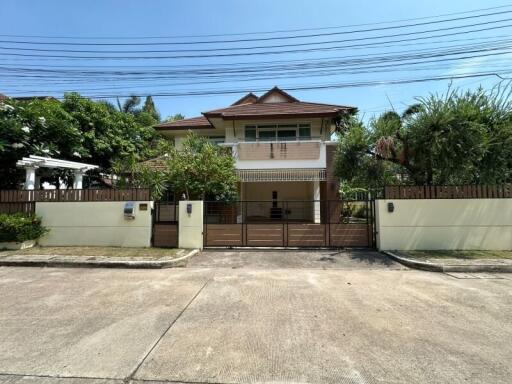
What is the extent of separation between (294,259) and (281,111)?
1009 cm

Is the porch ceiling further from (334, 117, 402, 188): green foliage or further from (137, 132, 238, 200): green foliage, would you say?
(334, 117, 402, 188): green foliage

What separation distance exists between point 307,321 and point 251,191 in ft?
54.8

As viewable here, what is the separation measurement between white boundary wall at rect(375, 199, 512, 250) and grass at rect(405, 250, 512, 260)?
1.14ft

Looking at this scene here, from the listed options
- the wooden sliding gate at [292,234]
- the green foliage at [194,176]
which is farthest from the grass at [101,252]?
the green foliage at [194,176]

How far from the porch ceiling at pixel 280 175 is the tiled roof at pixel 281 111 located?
2917mm

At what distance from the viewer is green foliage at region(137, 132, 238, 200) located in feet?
42.2

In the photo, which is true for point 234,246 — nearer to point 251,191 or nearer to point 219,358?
point 219,358

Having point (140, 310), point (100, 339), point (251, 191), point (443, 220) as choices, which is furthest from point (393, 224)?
point (251, 191)

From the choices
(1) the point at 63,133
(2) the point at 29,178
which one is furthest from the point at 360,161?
(1) the point at 63,133

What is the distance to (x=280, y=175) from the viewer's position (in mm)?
16781

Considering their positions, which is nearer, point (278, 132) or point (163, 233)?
point (163, 233)

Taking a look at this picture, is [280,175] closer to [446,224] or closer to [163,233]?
[163,233]

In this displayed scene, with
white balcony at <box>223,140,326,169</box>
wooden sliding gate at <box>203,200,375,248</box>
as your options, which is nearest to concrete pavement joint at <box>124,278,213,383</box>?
wooden sliding gate at <box>203,200,375,248</box>

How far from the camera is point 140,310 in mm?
4938
